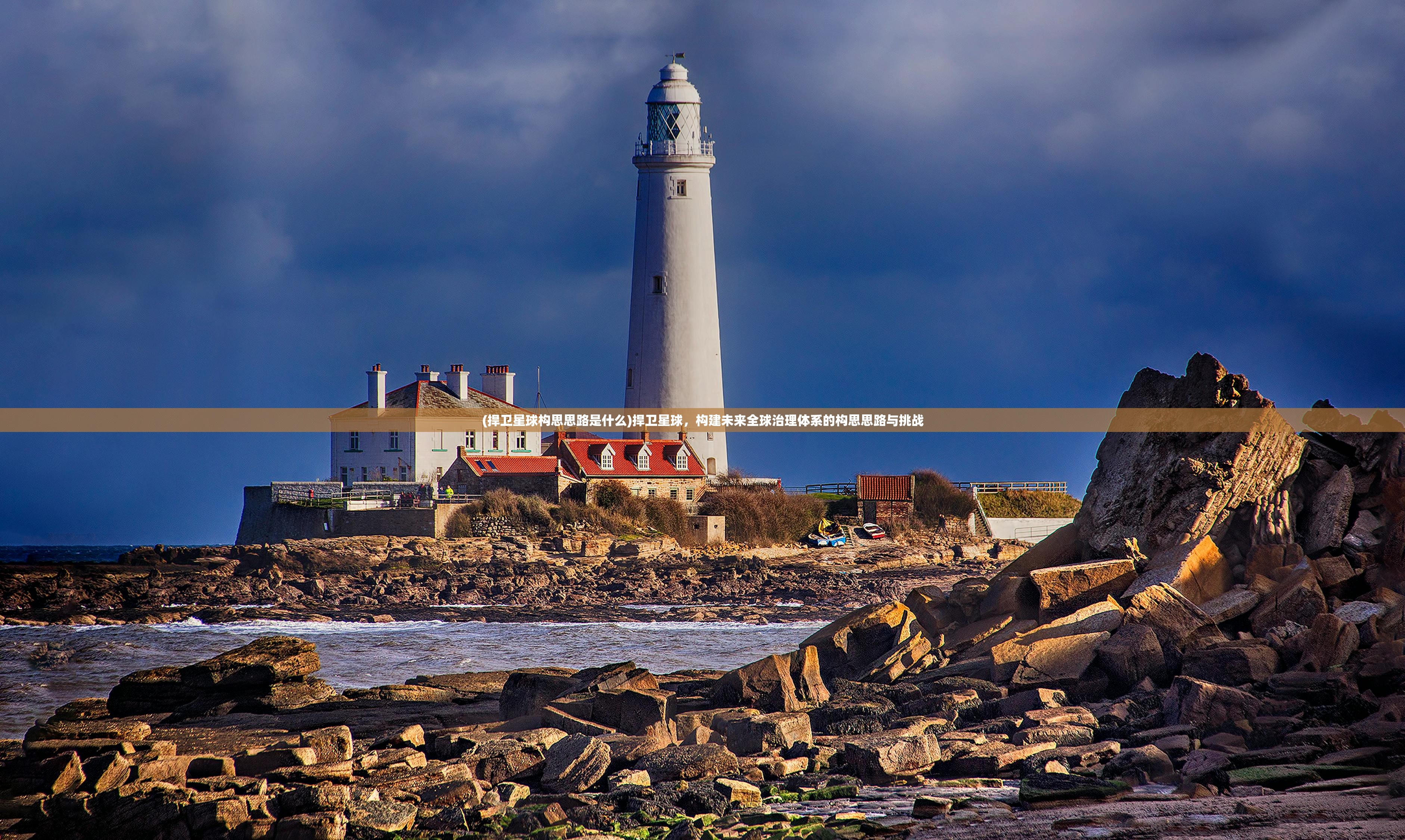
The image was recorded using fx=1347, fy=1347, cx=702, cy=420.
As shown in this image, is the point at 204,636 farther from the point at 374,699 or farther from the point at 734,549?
the point at 734,549

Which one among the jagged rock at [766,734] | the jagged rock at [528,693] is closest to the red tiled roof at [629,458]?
the jagged rock at [528,693]

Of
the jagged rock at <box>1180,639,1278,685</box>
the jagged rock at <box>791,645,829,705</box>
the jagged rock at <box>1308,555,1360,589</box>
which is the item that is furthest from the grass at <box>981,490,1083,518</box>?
the jagged rock at <box>1180,639,1278,685</box>

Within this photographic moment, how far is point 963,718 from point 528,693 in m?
3.82

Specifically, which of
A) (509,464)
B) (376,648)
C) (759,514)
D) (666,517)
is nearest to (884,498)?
(759,514)

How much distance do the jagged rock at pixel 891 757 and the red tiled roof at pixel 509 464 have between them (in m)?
29.1

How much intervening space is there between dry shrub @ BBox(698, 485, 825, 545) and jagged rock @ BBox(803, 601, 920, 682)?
2416cm

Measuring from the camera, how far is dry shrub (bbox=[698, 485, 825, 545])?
37.9 meters

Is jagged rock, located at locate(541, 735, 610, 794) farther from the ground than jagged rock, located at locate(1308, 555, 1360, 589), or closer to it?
closer to it

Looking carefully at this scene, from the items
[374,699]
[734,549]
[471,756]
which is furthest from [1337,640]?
[734,549]

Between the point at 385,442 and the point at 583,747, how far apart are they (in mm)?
32845

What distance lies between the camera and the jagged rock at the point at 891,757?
8680mm

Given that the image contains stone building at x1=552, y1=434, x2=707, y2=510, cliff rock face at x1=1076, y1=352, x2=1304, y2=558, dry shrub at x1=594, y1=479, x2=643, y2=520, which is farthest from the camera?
stone building at x1=552, y1=434, x2=707, y2=510

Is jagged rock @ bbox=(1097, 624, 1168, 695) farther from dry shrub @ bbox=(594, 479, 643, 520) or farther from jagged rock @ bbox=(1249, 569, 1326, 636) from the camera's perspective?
dry shrub @ bbox=(594, 479, 643, 520)

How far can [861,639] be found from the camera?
13.2 meters
